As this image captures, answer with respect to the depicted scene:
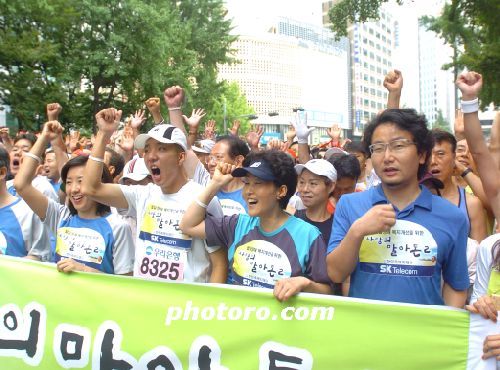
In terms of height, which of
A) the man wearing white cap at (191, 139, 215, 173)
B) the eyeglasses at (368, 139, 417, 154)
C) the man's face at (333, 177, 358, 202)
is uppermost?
the man wearing white cap at (191, 139, 215, 173)

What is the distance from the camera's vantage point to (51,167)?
592 cm

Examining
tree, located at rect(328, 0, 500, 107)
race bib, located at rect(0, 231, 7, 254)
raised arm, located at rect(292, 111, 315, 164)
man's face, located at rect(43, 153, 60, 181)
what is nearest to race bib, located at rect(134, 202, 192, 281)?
race bib, located at rect(0, 231, 7, 254)

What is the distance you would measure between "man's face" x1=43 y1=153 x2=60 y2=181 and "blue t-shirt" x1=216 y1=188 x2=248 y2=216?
192 cm

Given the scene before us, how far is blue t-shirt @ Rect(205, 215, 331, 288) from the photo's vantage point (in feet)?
9.89

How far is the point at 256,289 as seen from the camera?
2.89 meters

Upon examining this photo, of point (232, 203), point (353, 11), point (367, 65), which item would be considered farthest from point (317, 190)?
point (367, 65)

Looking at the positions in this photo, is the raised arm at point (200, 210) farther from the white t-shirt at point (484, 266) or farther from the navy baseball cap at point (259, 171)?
the white t-shirt at point (484, 266)

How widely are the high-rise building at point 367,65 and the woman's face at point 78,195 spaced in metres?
136

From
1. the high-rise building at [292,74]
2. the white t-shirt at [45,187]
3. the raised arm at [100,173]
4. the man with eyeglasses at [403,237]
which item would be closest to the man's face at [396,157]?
the man with eyeglasses at [403,237]

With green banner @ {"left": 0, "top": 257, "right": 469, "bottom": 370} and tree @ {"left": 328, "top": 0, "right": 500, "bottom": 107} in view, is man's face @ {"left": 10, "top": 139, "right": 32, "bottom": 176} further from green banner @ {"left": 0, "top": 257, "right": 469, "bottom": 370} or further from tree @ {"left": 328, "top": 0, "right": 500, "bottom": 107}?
tree @ {"left": 328, "top": 0, "right": 500, "bottom": 107}

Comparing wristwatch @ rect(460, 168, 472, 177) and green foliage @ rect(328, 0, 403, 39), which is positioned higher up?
green foliage @ rect(328, 0, 403, 39)

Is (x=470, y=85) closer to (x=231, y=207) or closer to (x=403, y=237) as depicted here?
(x=403, y=237)

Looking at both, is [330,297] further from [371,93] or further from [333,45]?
[371,93]

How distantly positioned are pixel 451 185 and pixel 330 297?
1.80 meters
